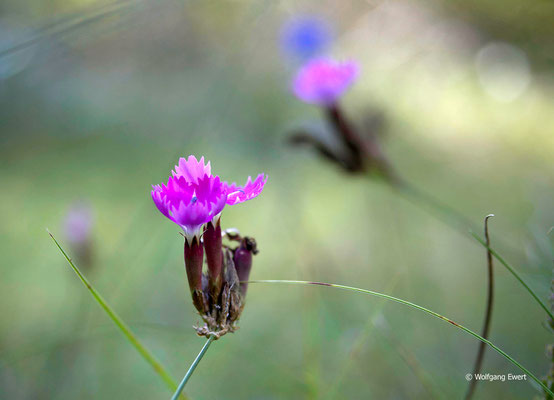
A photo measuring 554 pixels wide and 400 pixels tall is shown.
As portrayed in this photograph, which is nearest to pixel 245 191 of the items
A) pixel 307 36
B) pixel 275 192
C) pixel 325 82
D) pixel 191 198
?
pixel 191 198

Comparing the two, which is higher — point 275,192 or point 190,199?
point 275,192

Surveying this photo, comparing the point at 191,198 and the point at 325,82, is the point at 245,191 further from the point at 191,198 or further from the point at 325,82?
the point at 325,82

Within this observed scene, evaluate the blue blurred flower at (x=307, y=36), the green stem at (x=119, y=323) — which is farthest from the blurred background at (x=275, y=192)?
the green stem at (x=119, y=323)

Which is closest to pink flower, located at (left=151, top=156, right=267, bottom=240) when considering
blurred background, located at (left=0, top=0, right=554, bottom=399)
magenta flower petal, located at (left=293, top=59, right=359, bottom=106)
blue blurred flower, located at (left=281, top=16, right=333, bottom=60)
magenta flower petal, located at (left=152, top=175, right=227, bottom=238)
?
magenta flower petal, located at (left=152, top=175, right=227, bottom=238)

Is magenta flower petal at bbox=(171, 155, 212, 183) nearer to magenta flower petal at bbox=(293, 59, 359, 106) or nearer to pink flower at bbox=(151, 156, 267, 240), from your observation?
pink flower at bbox=(151, 156, 267, 240)

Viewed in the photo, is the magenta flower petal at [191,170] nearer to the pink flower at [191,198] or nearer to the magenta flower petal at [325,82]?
the pink flower at [191,198]
